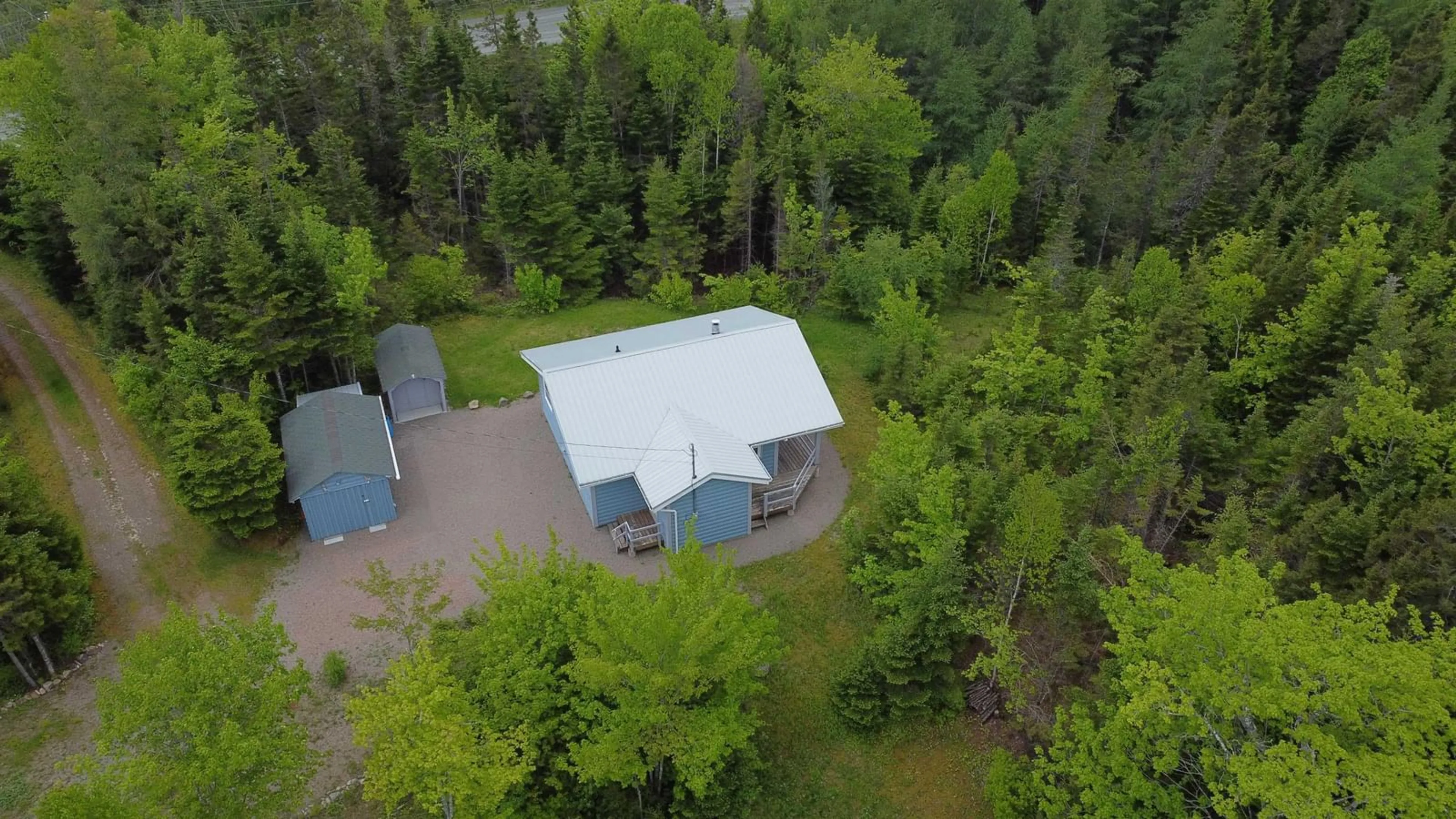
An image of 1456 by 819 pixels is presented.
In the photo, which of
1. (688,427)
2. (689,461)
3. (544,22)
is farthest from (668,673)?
(544,22)

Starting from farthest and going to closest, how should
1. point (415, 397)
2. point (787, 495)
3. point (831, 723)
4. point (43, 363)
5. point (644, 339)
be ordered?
1. point (43, 363)
2. point (415, 397)
3. point (644, 339)
4. point (787, 495)
5. point (831, 723)

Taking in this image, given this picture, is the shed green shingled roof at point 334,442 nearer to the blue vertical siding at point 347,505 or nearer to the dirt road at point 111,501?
the blue vertical siding at point 347,505

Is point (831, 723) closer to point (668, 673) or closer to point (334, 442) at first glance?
point (668, 673)

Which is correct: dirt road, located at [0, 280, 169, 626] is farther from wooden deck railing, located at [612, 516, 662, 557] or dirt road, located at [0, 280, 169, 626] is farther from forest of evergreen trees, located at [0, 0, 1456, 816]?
wooden deck railing, located at [612, 516, 662, 557]

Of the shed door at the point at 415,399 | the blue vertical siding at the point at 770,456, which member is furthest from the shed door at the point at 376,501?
the blue vertical siding at the point at 770,456

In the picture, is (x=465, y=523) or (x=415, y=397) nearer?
(x=465, y=523)
